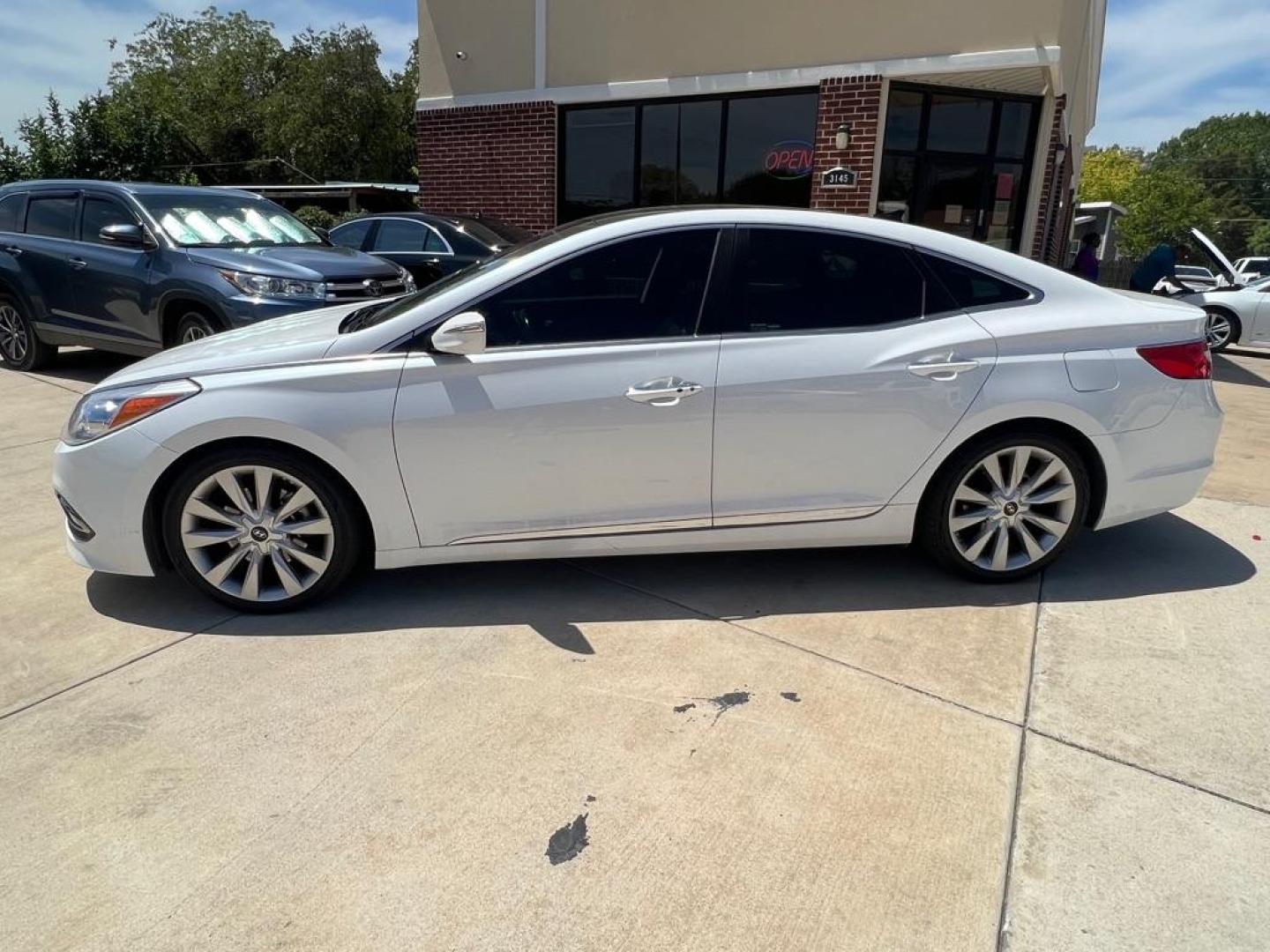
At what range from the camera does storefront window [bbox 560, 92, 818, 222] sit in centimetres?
1034

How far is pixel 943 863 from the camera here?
2223 millimetres

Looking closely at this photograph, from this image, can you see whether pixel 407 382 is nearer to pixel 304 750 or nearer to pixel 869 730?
pixel 304 750

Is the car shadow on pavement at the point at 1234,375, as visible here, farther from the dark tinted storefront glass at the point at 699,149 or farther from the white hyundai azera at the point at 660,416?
the white hyundai azera at the point at 660,416

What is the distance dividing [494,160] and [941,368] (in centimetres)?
1045

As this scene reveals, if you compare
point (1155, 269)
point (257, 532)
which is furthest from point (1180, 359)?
point (1155, 269)

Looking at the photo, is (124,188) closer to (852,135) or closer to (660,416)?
(660,416)

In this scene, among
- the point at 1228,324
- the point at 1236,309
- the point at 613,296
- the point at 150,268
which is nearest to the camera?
the point at 613,296

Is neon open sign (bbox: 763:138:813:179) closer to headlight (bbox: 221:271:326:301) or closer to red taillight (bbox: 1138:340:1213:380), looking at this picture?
headlight (bbox: 221:271:326:301)

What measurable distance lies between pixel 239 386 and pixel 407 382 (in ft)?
2.12

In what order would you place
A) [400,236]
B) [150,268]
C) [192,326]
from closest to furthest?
[192,326] < [150,268] < [400,236]

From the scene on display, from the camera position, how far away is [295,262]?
6676 mm

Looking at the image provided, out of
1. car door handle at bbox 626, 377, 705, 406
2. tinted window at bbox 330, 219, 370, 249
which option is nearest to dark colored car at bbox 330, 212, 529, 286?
tinted window at bbox 330, 219, 370, 249

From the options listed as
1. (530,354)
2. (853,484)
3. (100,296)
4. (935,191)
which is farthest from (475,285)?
(935,191)

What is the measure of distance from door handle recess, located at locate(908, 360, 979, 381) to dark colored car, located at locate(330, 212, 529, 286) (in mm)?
6224
